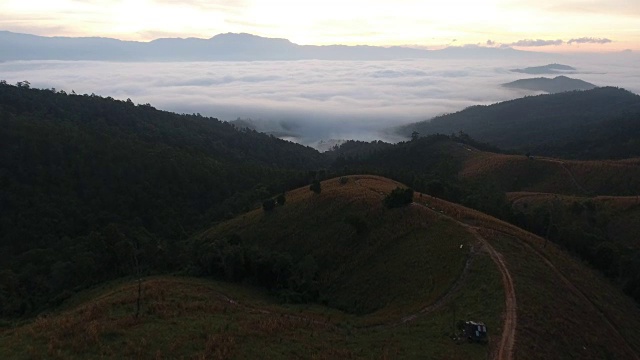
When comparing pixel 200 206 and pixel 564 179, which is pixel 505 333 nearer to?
pixel 200 206

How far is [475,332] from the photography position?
32.0 m

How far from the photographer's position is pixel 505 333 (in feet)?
108

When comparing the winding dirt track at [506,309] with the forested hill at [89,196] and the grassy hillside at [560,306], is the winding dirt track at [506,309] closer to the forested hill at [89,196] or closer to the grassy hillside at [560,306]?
the grassy hillside at [560,306]

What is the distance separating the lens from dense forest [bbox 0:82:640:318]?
5975cm

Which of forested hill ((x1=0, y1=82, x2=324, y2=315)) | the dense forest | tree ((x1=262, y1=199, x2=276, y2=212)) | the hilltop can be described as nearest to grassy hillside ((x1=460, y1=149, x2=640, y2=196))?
the dense forest

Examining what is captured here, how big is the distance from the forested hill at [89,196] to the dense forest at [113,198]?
0.78ft

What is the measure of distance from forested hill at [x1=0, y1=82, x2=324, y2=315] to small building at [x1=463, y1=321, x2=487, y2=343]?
4038 centimetres

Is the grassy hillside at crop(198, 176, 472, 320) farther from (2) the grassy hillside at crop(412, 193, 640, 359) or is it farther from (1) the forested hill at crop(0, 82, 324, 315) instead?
(1) the forested hill at crop(0, 82, 324, 315)

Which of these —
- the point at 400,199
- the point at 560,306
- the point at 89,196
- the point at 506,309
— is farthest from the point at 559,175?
the point at 89,196

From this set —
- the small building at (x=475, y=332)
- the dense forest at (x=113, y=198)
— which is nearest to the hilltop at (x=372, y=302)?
the small building at (x=475, y=332)

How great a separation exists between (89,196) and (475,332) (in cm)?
9649

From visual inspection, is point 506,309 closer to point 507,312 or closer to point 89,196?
point 507,312

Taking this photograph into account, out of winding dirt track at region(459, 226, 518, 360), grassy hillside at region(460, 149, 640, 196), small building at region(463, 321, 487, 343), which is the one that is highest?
small building at region(463, 321, 487, 343)

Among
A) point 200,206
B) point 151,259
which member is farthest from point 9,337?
point 200,206
